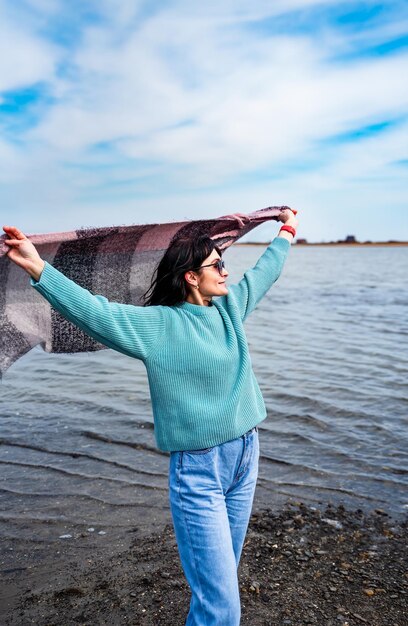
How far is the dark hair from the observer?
3307mm

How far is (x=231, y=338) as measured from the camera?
327cm

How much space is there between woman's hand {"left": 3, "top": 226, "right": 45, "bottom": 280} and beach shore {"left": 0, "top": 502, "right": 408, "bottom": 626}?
2.80 meters

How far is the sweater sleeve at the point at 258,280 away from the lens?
360 cm

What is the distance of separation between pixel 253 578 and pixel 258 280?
8.62ft

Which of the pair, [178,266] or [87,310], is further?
[178,266]

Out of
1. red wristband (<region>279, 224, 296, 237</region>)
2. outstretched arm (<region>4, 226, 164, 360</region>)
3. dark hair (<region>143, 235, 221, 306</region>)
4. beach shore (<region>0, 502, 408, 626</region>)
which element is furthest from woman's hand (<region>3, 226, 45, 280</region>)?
A: beach shore (<region>0, 502, 408, 626</region>)

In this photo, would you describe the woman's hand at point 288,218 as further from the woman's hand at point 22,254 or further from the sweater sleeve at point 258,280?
the woman's hand at point 22,254

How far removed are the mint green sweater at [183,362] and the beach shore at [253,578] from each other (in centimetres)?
204

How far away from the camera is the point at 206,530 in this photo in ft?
9.81

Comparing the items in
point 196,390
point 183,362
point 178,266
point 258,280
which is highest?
point 178,266

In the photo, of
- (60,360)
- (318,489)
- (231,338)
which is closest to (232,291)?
(231,338)

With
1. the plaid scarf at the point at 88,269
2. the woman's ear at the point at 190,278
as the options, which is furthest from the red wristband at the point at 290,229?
the woman's ear at the point at 190,278

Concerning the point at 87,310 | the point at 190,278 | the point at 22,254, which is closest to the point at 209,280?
the point at 190,278

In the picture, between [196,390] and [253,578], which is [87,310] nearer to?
[196,390]
